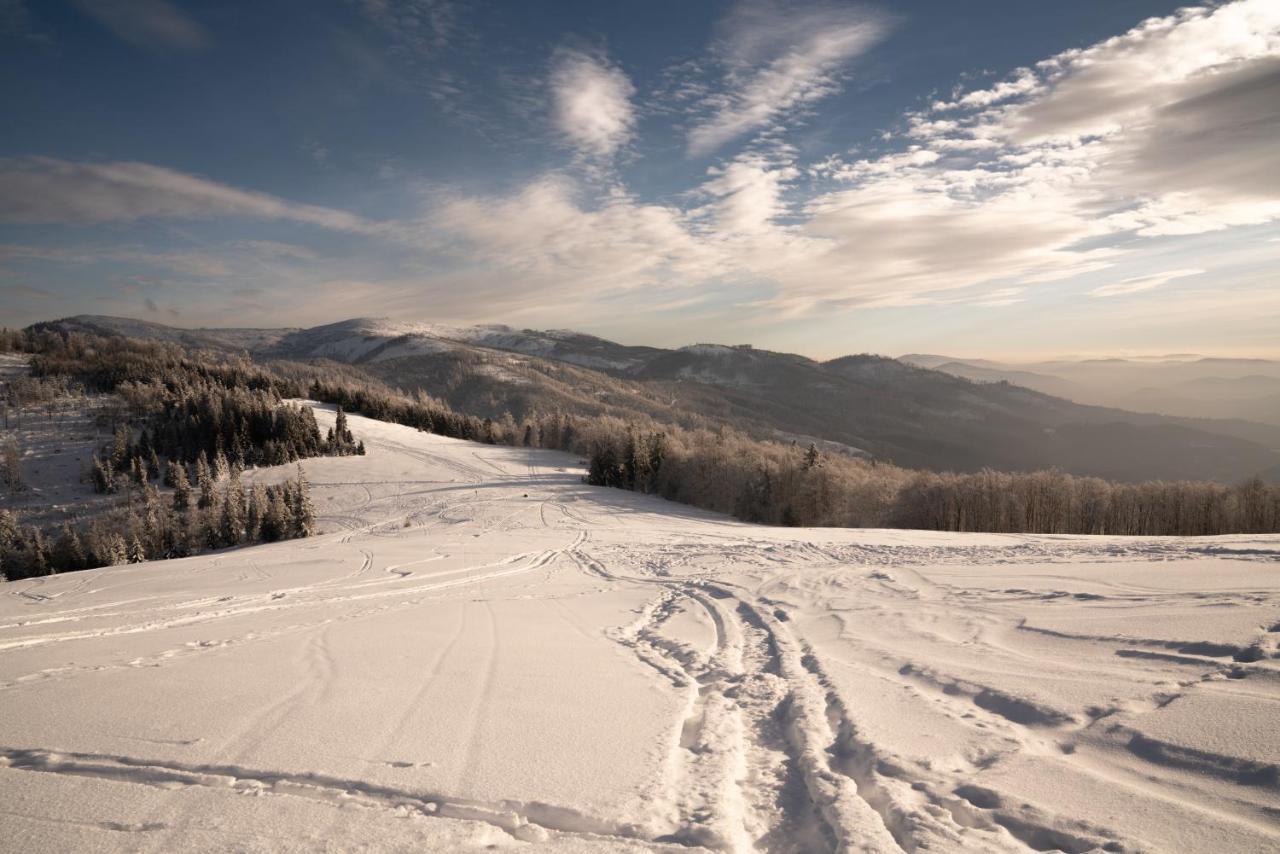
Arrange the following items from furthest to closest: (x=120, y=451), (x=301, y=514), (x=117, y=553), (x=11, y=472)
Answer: (x=120, y=451) < (x=11, y=472) < (x=301, y=514) < (x=117, y=553)

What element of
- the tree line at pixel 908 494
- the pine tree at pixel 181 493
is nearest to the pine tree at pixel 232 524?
the pine tree at pixel 181 493

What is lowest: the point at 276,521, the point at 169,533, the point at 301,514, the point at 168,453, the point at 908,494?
the point at 169,533

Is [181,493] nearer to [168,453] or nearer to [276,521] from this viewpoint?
[276,521]

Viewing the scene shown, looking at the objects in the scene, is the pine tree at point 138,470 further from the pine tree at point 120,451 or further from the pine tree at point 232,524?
the pine tree at point 232,524

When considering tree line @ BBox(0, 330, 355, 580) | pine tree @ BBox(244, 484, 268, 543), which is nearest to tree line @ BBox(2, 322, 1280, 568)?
tree line @ BBox(0, 330, 355, 580)

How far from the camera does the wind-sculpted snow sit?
3.39m

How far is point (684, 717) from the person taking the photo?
5277 millimetres

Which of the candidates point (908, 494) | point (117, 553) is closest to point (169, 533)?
point (117, 553)

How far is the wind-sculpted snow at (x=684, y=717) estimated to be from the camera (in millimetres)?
3387

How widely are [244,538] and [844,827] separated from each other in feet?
132

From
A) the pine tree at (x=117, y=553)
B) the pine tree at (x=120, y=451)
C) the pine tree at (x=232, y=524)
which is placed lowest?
the pine tree at (x=117, y=553)

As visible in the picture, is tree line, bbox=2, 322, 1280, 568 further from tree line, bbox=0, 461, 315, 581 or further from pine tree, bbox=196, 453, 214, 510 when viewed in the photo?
tree line, bbox=0, 461, 315, 581

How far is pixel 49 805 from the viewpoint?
354 centimetres

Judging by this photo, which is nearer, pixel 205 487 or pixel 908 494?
pixel 908 494
